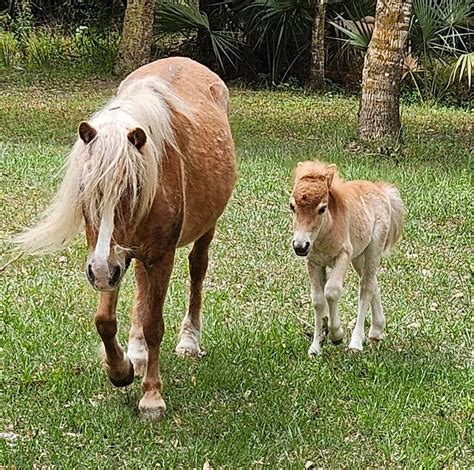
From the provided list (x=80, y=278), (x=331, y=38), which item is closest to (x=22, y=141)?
(x=80, y=278)

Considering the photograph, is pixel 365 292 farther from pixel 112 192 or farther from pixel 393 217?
pixel 112 192

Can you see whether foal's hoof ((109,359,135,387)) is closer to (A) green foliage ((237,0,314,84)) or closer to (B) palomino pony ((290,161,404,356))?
(B) palomino pony ((290,161,404,356))

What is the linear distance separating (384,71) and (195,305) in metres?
6.20

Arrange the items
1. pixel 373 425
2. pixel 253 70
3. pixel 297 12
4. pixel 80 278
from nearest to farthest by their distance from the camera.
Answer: pixel 373 425
pixel 80 278
pixel 297 12
pixel 253 70

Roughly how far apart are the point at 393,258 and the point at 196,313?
2.29m

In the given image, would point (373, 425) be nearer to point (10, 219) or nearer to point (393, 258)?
point (393, 258)

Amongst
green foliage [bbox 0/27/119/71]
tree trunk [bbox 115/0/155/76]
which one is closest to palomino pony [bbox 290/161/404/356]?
tree trunk [bbox 115/0/155/76]

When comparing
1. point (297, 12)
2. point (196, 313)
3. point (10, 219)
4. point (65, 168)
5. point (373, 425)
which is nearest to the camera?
point (65, 168)

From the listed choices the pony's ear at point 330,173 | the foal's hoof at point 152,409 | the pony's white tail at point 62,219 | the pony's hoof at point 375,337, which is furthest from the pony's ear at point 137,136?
the pony's hoof at point 375,337

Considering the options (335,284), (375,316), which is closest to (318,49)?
(375,316)

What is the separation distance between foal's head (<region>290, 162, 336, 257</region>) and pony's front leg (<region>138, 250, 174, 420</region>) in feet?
2.40

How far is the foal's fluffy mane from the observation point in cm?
386

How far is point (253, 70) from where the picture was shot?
1900 cm

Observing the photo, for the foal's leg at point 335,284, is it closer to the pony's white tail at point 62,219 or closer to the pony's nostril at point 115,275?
the pony's white tail at point 62,219
